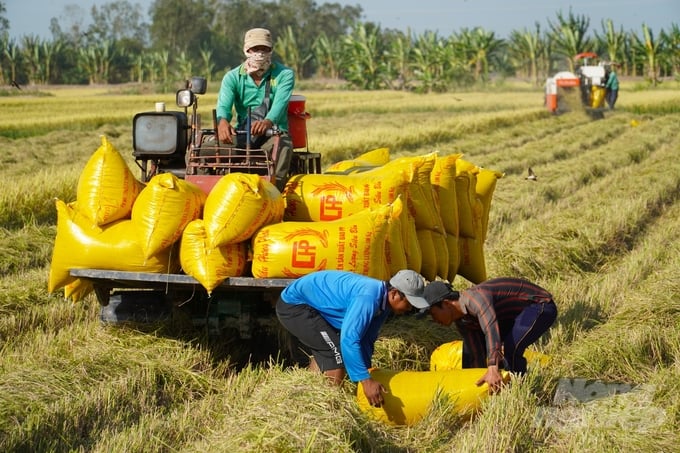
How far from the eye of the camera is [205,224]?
18.0 feet

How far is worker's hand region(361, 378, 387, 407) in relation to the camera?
15.6ft

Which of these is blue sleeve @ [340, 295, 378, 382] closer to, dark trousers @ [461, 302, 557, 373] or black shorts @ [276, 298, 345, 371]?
black shorts @ [276, 298, 345, 371]

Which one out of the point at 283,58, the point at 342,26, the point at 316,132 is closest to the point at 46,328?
the point at 316,132

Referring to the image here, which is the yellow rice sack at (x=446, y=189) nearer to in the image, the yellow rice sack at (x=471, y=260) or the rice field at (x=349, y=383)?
the yellow rice sack at (x=471, y=260)

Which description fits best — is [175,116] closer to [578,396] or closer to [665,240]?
[578,396]

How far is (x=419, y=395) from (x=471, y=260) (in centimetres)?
220

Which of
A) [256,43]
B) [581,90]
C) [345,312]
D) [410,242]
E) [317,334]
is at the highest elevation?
[581,90]

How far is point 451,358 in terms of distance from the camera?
5.61 m

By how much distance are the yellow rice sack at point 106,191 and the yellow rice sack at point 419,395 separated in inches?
77.3

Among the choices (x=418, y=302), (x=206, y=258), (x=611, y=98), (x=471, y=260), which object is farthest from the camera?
(x=611, y=98)

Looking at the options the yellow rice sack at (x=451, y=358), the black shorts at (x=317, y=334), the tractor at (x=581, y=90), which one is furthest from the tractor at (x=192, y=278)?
the tractor at (x=581, y=90)

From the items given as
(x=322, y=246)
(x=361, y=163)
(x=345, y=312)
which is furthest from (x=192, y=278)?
(x=361, y=163)

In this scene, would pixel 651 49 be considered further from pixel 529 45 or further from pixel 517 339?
pixel 517 339

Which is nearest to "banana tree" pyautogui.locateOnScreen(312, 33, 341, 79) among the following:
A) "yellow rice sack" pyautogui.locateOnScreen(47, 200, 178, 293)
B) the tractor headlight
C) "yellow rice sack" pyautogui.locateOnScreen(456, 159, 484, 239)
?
"yellow rice sack" pyautogui.locateOnScreen(456, 159, 484, 239)
